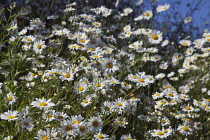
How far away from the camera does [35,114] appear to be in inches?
92.0

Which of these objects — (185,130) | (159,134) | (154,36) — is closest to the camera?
(159,134)

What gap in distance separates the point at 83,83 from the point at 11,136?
0.84 m

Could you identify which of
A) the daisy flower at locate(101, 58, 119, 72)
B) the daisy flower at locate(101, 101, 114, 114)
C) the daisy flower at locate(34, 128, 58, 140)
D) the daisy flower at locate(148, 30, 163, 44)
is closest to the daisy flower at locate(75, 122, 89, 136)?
the daisy flower at locate(34, 128, 58, 140)

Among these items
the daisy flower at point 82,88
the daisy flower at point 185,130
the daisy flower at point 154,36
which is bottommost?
the daisy flower at point 185,130

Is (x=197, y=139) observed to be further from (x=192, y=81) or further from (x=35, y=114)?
(x=35, y=114)

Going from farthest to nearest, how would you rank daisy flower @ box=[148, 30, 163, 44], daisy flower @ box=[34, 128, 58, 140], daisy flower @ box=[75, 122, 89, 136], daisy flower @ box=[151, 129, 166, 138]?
daisy flower @ box=[148, 30, 163, 44], daisy flower @ box=[151, 129, 166, 138], daisy flower @ box=[75, 122, 89, 136], daisy flower @ box=[34, 128, 58, 140]

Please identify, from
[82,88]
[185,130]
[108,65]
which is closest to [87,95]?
[82,88]

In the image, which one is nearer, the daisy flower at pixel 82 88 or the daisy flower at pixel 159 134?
the daisy flower at pixel 82 88

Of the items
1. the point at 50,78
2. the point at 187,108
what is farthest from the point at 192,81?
the point at 50,78

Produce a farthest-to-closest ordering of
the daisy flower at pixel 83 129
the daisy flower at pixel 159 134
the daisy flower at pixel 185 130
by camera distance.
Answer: the daisy flower at pixel 185 130
the daisy flower at pixel 159 134
the daisy flower at pixel 83 129

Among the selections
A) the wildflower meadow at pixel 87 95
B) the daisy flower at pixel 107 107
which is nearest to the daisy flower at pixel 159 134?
the wildflower meadow at pixel 87 95

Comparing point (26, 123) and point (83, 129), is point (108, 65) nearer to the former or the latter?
point (83, 129)

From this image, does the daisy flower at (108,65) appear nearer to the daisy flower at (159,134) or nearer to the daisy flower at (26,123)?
the daisy flower at (159,134)

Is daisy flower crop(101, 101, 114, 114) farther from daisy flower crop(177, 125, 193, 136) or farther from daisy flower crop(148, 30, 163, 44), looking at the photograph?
daisy flower crop(148, 30, 163, 44)
